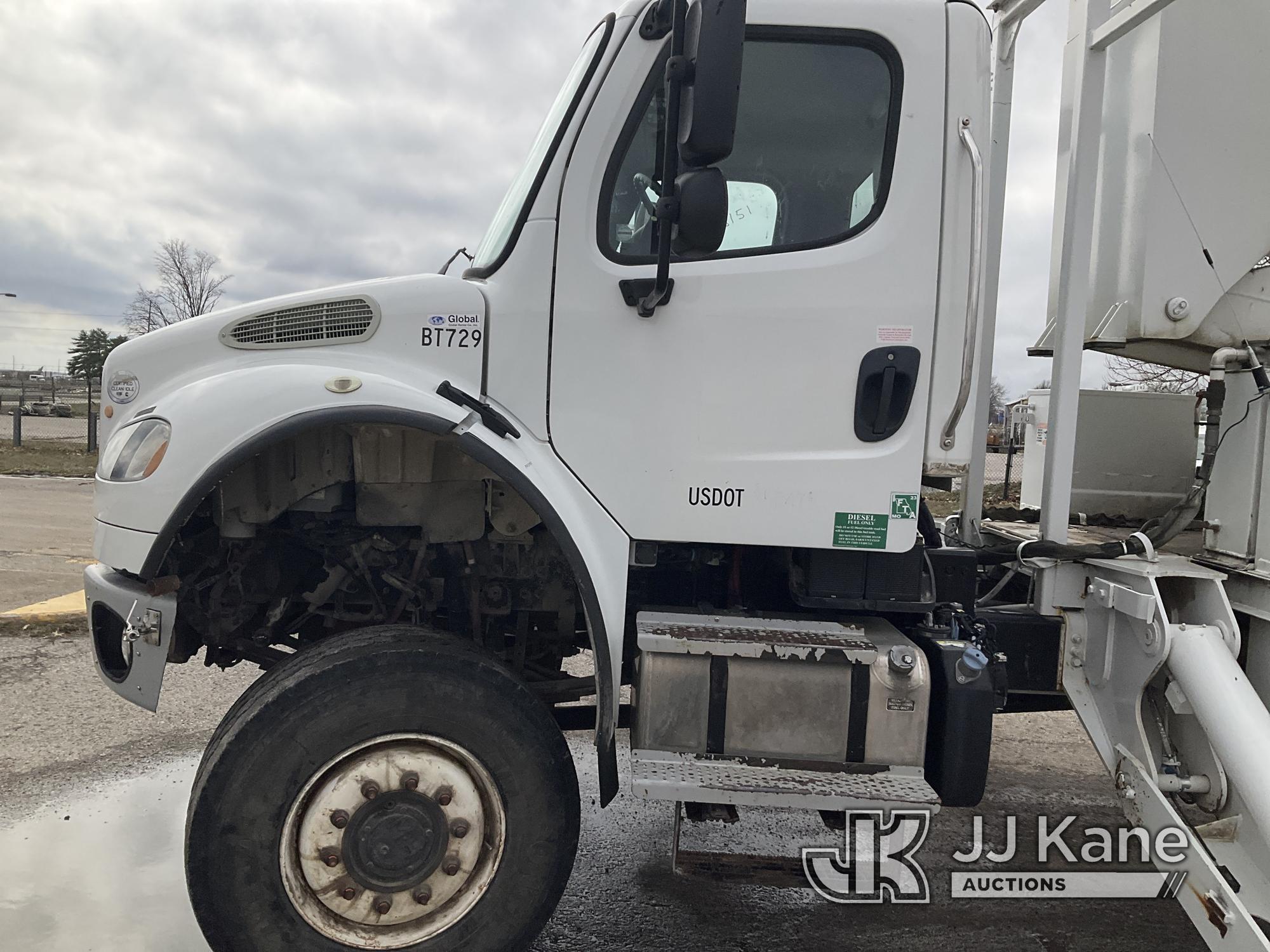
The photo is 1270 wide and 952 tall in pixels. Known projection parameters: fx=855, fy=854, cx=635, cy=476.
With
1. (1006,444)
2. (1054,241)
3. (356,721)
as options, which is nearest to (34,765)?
(356,721)

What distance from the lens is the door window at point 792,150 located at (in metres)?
2.74

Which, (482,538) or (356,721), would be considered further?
(482,538)

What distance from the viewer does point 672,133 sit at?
2352 millimetres

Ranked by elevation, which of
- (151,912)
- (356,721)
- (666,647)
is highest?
(666,647)

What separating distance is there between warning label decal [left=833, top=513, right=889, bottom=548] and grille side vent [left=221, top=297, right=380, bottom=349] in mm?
1636

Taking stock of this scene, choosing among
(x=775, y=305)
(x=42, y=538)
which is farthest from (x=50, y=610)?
(x=775, y=305)

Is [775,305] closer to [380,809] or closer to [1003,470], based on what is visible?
[380,809]

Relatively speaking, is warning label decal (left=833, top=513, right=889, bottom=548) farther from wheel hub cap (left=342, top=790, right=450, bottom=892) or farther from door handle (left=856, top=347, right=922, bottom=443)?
wheel hub cap (left=342, top=790, right=450, bottom=892)

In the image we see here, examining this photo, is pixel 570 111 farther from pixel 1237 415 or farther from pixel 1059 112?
pixel 1237 415

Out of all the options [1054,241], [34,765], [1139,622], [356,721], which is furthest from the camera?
[34,765]

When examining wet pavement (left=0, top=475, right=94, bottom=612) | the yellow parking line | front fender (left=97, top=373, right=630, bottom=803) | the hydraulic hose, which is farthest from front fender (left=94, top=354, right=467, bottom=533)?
wet pavement (left=0, top=475, right=94, bottom=612)

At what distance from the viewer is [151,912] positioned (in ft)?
10.1

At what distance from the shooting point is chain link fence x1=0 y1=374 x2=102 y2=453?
20.0 m

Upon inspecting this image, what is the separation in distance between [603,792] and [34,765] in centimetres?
307
